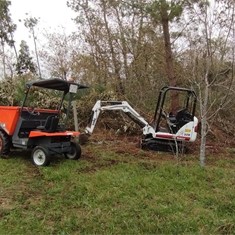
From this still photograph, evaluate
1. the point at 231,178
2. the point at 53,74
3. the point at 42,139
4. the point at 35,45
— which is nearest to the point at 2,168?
the point at 42,139

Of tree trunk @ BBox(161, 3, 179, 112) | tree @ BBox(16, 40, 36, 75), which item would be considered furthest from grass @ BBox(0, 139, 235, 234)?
tree @ BBox(16, 40, 36, 75)

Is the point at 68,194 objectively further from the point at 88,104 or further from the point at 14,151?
the point at 88,104

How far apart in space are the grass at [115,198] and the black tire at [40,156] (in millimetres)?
154

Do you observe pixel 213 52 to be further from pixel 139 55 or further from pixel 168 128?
pixel 139 55

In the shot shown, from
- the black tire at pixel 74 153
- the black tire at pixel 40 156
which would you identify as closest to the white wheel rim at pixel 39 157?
the black tire at pixel 40 156

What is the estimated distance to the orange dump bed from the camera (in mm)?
6652

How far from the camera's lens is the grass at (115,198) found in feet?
12.3

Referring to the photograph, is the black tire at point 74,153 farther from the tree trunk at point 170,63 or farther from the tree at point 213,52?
the tree trunk at point 170,63

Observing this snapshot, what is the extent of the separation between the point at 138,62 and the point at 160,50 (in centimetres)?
97

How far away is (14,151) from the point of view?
760 centimetres

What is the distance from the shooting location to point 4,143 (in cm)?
673

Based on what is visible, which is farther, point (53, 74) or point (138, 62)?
point (53, 74)

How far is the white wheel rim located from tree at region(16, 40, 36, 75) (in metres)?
15.2

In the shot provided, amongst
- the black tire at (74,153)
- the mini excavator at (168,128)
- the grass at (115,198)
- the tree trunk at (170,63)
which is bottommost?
the grass at (115,198)
